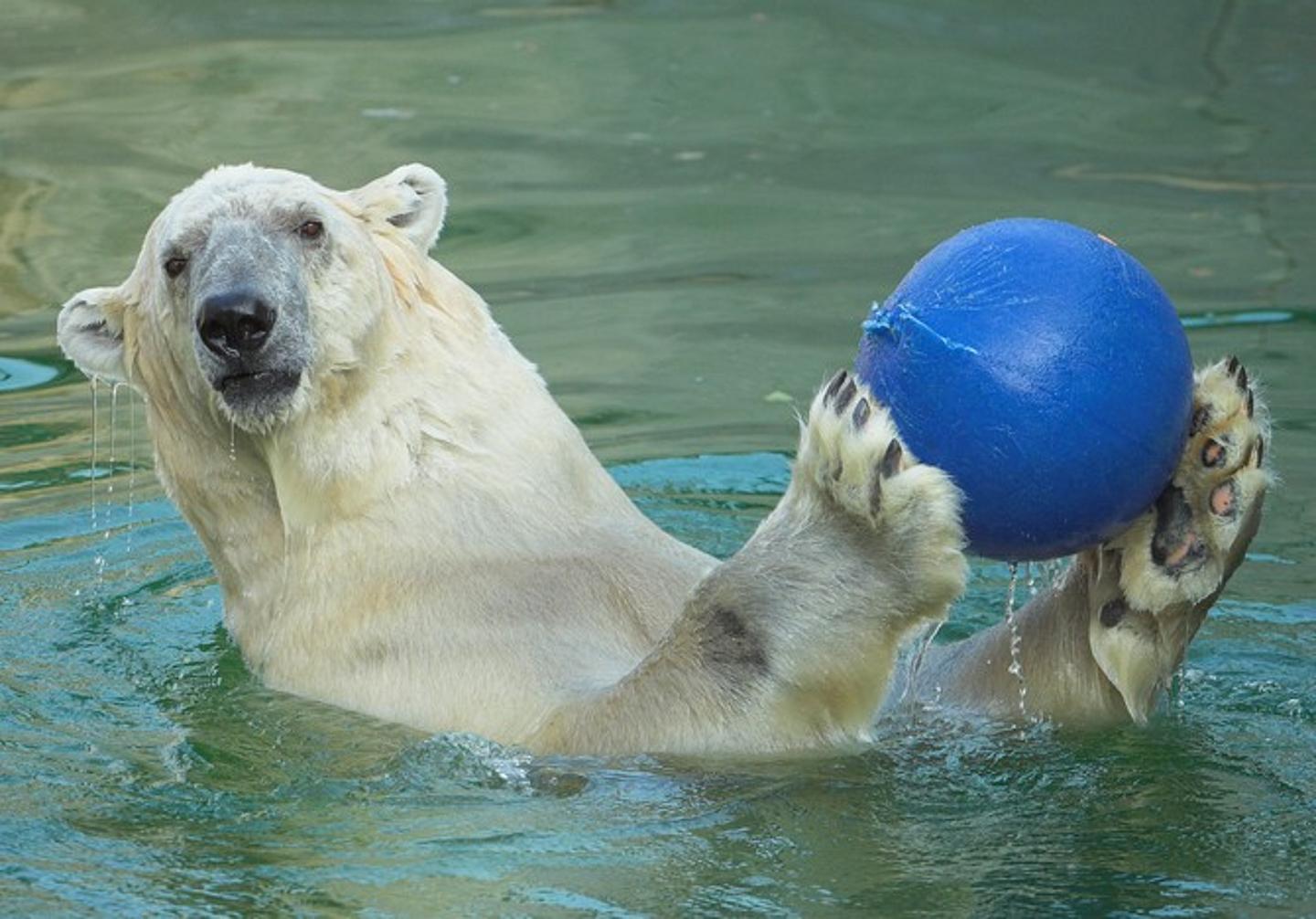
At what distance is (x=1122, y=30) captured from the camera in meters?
10.9

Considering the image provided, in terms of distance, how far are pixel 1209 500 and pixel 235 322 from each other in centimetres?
184

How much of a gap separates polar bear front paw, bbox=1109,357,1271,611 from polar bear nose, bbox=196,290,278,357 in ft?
5.54

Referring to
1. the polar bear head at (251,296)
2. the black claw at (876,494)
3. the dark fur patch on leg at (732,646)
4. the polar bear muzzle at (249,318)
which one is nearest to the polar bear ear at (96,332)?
the polar bear head at (251,296)

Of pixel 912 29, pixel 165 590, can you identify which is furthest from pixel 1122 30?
pixel 165 590

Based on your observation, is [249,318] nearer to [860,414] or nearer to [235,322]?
[235,322]

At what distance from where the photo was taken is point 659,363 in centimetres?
752

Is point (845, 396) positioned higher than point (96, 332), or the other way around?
point (845, 396)

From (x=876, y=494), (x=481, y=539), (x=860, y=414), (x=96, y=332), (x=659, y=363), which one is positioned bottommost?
(x=659, y=363)

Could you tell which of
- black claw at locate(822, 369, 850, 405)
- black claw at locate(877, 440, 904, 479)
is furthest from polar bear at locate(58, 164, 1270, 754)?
black claw at locate(877, 440, 904, 479)

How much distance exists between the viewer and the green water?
404 centimetres

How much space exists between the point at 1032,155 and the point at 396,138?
2.63m

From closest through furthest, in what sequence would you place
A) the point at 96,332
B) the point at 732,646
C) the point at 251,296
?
the point at 732,646
the point at 251,296
the point at 96,332

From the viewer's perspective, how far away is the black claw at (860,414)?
393cm

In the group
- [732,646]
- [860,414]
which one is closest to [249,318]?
[732,646]
